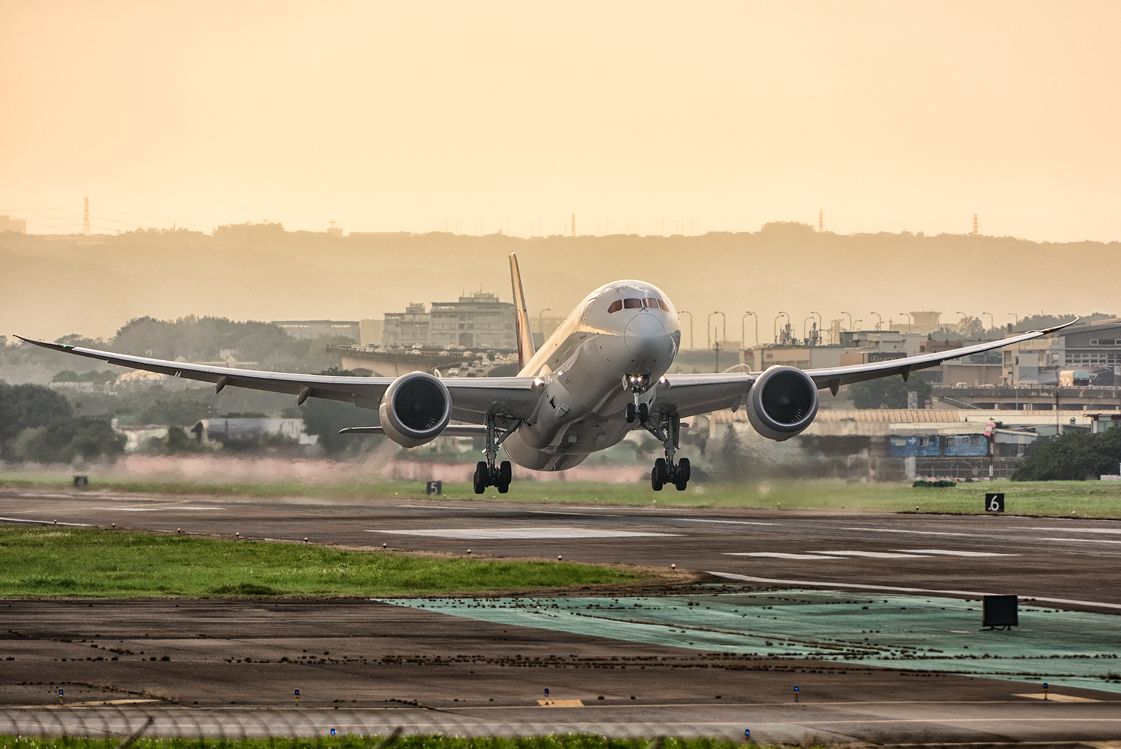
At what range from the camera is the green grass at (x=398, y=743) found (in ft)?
63.5

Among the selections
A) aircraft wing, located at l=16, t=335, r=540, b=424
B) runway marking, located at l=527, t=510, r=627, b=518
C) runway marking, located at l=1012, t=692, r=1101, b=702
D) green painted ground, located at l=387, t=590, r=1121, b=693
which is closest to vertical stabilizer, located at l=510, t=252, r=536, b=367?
runway marking, located at l=527, t=510, r=627, b=518

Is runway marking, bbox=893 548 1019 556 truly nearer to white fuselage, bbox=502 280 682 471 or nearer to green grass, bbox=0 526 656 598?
white fuselage, bbox=502 280 682 471

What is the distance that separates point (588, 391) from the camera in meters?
63.8

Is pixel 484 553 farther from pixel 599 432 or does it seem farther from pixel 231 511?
pixel 231 511

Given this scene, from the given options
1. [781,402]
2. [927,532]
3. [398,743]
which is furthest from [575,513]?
[398,743]

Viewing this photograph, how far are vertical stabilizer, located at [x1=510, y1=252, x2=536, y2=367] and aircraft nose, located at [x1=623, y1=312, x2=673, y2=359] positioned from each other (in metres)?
26.4

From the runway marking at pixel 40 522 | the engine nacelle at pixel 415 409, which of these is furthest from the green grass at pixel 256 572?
the runway marking at pixel 40 522

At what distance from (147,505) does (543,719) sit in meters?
76.6

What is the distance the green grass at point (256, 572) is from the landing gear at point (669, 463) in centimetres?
1795

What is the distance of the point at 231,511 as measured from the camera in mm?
86500

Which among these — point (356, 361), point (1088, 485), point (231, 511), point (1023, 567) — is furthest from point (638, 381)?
point (356, 361)

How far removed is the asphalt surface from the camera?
69.6 ft

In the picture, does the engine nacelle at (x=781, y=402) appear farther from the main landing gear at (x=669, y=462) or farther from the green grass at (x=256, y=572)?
the green grass at (x=256, y=572)

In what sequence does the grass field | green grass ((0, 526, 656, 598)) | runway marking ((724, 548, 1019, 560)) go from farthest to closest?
the grass field < runway marking ((724, 548, 1019, 560)) < green grass ((0, 526, 656, 598))
